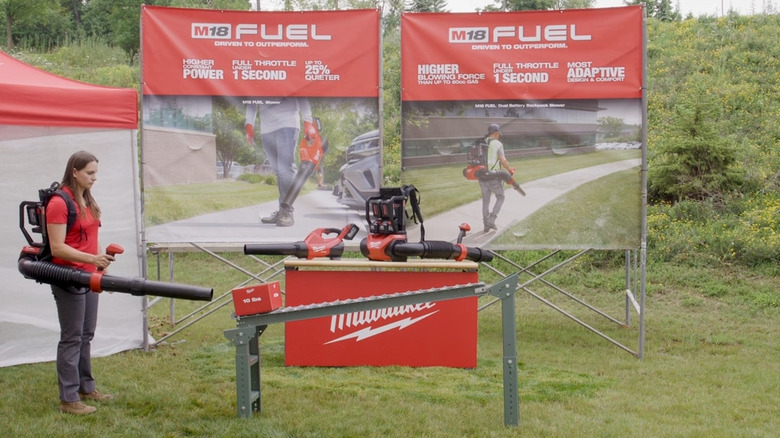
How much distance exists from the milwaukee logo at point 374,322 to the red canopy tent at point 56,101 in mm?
A: 2689

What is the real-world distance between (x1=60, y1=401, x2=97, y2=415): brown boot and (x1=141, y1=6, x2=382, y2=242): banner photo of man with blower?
2.45 metres

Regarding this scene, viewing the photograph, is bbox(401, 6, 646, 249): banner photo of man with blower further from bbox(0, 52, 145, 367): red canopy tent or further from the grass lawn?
bbox(0, 52, 145, 367): red canopy tent

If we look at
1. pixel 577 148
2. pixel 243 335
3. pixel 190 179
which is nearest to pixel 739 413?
pixel 577 148

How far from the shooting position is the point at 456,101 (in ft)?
26.6

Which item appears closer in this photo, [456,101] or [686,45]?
[456,101]

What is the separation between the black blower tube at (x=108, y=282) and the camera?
508 centimetres

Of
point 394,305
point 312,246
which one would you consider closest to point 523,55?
point 312,246

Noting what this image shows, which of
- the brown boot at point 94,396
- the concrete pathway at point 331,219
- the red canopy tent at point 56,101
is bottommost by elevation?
the brown boot at point 94,396

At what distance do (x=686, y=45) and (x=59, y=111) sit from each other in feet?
59.2

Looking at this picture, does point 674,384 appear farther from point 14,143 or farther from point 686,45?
point 686,45

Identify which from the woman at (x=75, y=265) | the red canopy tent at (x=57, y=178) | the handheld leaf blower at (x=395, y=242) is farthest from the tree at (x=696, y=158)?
the woman at (x=75, y=265)

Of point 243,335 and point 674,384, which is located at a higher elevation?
point 243,335

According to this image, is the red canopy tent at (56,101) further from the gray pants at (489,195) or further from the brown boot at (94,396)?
the gray pants at (489,195)

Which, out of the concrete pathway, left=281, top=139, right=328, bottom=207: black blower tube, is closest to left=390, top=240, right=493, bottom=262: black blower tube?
the concrete pathway
